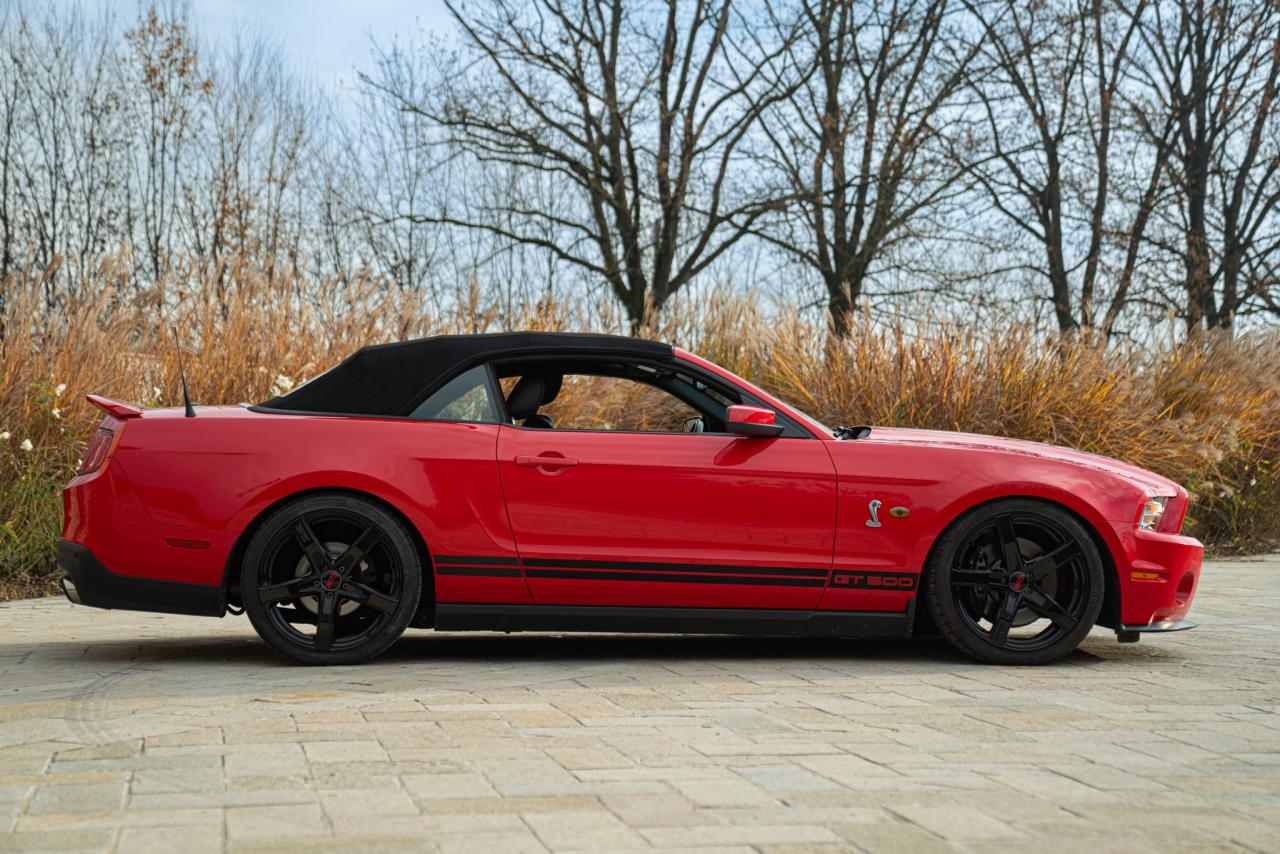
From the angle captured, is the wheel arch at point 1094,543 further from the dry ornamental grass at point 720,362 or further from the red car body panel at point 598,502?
the dry ornamental grass at point 720,362

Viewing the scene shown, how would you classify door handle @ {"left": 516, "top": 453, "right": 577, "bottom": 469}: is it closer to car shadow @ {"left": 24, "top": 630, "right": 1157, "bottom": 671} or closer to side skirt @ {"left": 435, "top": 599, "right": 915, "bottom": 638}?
side skirt @ {"left": 435, "top": 599, "right": 915, "bottom": 638}

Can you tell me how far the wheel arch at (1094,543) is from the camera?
601 cm

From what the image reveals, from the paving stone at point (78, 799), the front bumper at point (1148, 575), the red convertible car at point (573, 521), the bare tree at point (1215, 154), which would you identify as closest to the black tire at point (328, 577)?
the red convertible car at point (573, 521)

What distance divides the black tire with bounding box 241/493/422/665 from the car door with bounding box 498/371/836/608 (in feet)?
1.71

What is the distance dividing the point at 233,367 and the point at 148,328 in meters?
0.85

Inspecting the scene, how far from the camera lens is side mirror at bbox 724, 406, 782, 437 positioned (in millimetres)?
5824

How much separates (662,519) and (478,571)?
799 mm

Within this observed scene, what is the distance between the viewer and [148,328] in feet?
35.7

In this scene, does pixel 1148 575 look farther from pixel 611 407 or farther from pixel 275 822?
Result: pixel 611 407

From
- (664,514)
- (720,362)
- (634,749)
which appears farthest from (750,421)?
(720,362)

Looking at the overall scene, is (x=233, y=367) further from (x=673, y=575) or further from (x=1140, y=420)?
(x=1140, y=420)

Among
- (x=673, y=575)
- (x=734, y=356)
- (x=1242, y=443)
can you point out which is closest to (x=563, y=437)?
(x=673, y=575)

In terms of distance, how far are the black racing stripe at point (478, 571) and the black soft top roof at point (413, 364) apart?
70cm

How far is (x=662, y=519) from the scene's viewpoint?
19.2ft
